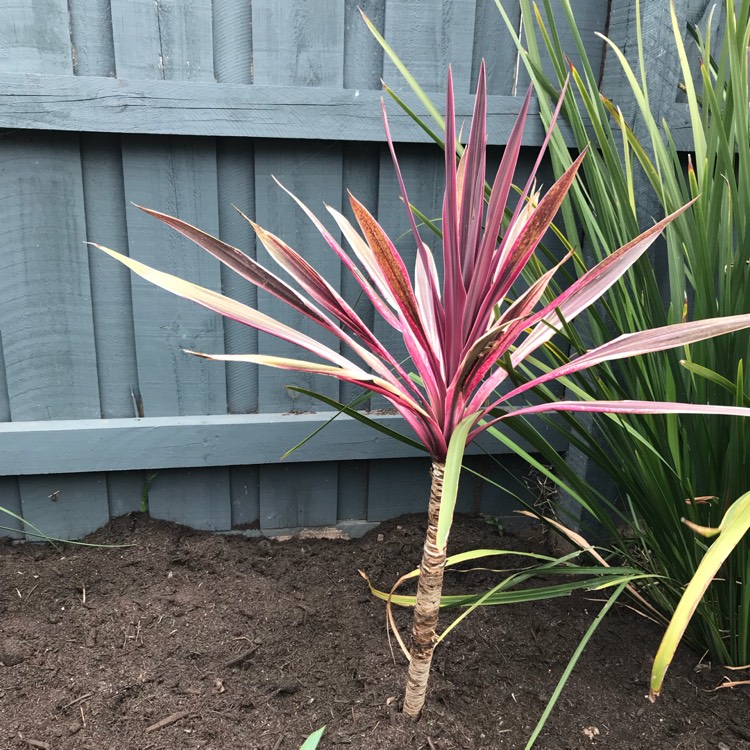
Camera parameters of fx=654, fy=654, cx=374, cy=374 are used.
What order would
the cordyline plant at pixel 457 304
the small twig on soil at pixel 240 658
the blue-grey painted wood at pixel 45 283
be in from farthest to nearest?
the blue-grey painted wood at pixel 45 283, the small twig on soil at pixel 240 658, the cordyline plant at pixel 457 304

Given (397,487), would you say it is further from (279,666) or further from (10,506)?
(10,506)

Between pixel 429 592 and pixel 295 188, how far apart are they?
1.08m

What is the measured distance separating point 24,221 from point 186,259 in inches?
14.8

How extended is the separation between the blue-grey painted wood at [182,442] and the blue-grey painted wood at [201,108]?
2.33ft

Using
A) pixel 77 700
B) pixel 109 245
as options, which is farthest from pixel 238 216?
pixel 77 700

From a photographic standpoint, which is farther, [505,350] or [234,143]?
[234,143]

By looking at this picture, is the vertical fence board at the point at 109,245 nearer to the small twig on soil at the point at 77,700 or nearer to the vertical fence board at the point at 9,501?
the vertical fence board at the point at 9,501

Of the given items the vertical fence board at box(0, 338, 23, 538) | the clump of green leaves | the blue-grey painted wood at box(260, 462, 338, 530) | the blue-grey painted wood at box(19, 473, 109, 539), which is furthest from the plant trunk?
the vertical fence board at box(0, 338, 23, 538)

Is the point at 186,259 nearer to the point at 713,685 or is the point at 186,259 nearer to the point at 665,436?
the point at 665,436

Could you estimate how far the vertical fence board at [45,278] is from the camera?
4.74 feet

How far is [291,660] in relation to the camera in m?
1.33

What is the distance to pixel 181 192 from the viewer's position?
1.59 metres

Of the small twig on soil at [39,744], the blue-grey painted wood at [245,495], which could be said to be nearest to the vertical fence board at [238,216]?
the blue-grey painted wood at [245,495]

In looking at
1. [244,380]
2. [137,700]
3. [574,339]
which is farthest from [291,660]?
[574,339]
